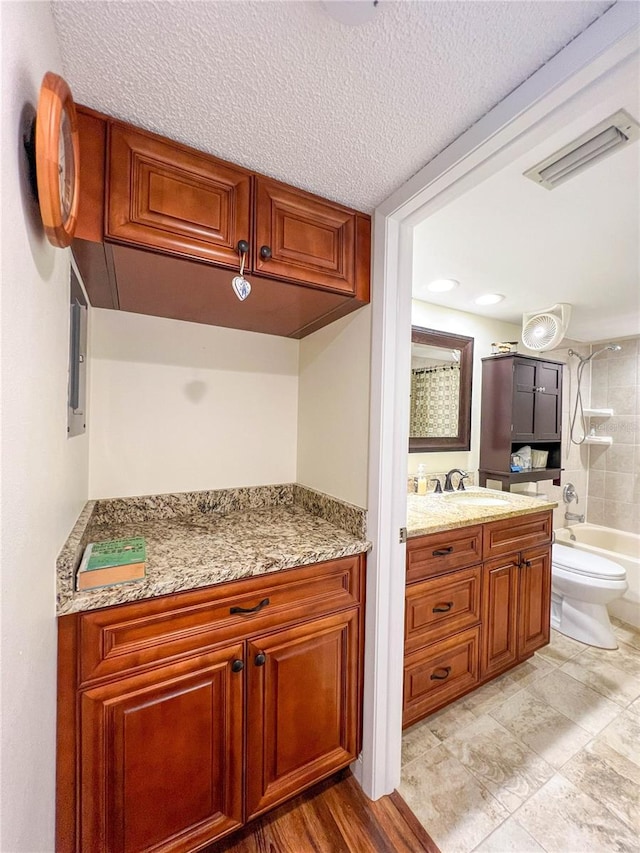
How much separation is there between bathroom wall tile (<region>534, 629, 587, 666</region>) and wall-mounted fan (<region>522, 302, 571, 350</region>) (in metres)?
2.01

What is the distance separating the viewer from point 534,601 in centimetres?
201

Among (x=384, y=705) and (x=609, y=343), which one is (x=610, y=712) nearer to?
(x=384, y=705)

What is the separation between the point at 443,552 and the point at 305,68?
1.71 m

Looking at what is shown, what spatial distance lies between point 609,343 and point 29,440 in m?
4.22

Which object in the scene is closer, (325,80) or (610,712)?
(325,80)

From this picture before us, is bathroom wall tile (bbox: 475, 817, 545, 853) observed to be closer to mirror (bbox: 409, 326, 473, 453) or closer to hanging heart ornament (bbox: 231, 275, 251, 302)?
mirror (bbox: 409, 326, 473, 453)

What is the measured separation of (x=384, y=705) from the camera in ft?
4.20

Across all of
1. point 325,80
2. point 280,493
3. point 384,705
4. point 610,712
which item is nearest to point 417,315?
point 280,493

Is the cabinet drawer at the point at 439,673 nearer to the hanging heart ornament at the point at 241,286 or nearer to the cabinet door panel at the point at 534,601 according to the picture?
the cabinet door panel at the point at 534,601

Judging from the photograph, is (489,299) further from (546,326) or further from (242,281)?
(242,281)

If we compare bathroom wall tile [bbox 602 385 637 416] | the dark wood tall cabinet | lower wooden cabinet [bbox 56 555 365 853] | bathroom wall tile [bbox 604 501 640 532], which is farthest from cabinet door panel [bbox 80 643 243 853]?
bathroom wall tile [bbox 602 385 637 416]

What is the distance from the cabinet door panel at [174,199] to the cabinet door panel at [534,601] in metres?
2.12

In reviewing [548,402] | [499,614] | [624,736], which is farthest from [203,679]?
[548,402]

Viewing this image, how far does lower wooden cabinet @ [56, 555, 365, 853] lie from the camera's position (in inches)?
34.8
